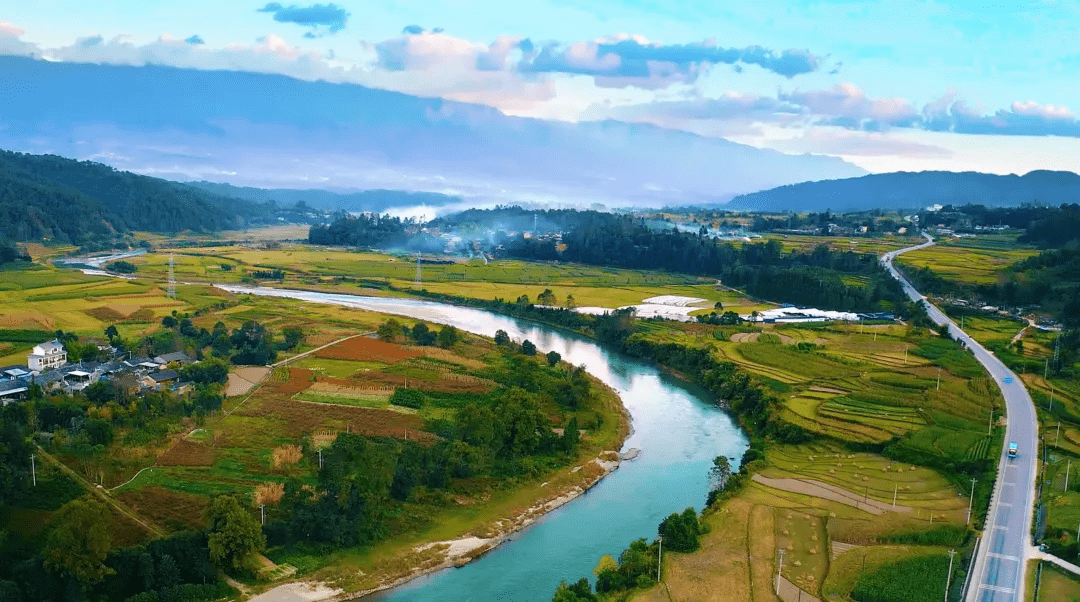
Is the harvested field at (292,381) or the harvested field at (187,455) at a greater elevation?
the harvested field at (292,381)

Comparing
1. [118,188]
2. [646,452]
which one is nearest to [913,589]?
[646,452]

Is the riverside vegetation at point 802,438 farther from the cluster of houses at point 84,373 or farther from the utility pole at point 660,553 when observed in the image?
the cluster of houses at point 84,373

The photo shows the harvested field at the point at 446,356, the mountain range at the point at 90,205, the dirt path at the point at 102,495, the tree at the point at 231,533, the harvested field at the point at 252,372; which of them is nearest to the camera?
the tree at the point at 231,533

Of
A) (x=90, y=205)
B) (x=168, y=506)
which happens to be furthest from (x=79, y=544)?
(x=90, y=205)

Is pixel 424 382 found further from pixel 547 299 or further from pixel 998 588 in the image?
pixel 547 299

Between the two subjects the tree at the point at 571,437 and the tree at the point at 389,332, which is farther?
the tree at the point at 389,332

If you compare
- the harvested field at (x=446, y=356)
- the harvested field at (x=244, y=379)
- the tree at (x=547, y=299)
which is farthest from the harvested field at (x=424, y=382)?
the tree at (x=547, y=299)

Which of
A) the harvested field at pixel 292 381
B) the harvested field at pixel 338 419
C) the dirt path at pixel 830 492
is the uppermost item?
the harvested field at pixel 292 381

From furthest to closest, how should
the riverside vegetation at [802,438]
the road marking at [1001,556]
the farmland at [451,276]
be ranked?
the farmland at [451,276], the riverside vegetation at [802,438], the road marking at [1001,556]
